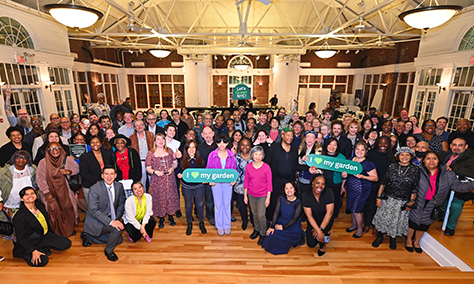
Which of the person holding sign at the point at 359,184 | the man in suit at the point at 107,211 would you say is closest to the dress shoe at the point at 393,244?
the person holding sign at the point at 359,184

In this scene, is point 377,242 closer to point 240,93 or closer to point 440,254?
point 440,254

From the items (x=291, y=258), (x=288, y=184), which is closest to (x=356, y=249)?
(x=291, y=258)

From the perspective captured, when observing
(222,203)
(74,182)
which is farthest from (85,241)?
(222,203)

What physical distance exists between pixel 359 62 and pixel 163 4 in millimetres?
14080

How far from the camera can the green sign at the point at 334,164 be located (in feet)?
11.4

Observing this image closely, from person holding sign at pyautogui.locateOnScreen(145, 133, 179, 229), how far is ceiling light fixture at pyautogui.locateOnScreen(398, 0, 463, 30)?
532 cm

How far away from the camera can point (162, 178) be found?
154 inches

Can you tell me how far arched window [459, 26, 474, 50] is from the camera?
734cm

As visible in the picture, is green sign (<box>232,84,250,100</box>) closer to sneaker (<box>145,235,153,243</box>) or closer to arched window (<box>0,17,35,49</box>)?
sneaker (<box>145,235,153,243</box>)

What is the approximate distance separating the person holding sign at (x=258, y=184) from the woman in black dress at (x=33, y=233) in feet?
9.62

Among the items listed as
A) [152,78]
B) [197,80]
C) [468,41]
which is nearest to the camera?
[468,41]

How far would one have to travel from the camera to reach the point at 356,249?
3625 mm

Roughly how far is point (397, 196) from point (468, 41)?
25.2ft

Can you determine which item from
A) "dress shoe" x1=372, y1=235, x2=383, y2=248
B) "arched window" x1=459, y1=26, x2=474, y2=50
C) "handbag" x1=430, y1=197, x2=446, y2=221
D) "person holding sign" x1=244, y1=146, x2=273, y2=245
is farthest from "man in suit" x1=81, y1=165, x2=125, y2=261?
"arched window" x1=459, y1=26, x2=474, y2=50
